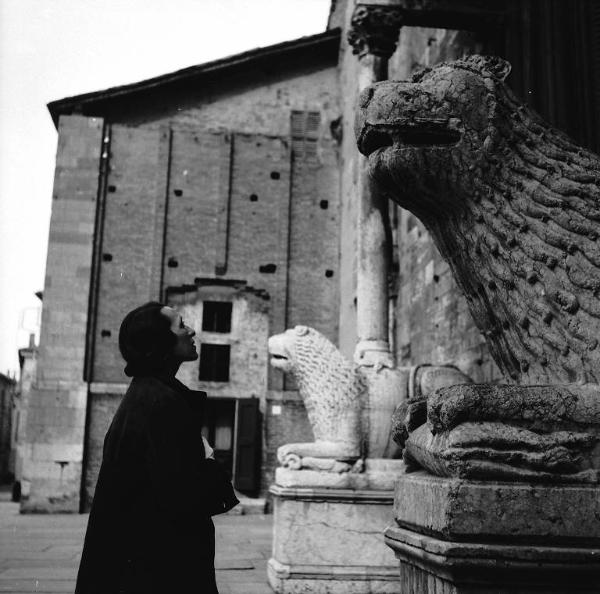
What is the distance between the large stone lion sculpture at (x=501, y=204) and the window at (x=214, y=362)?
1444 centimetres

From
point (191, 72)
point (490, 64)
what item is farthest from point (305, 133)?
point (490, 64)

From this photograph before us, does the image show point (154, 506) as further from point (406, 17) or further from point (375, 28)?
point (406, 17)

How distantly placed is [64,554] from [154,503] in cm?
632

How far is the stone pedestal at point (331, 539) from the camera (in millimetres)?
5230

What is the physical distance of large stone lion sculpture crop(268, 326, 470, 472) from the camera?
5.50 m

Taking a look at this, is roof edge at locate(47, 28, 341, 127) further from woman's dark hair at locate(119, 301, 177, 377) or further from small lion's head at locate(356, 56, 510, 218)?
small lion's head at locate(356, 56, 510, 218)

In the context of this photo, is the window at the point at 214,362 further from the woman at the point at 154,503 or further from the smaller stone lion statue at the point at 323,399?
the woman at the point at 154,503

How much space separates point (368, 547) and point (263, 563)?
7.23ft

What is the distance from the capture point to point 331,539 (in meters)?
5.29

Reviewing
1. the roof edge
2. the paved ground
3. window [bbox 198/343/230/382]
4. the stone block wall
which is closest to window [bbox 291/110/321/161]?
the roof edge

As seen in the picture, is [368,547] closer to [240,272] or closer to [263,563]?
[263,563]

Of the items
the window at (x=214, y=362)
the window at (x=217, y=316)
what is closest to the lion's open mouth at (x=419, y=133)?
the window at (x=214, y=362)

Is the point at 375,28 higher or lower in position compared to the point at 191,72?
lower

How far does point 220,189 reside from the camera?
56.6 ft
